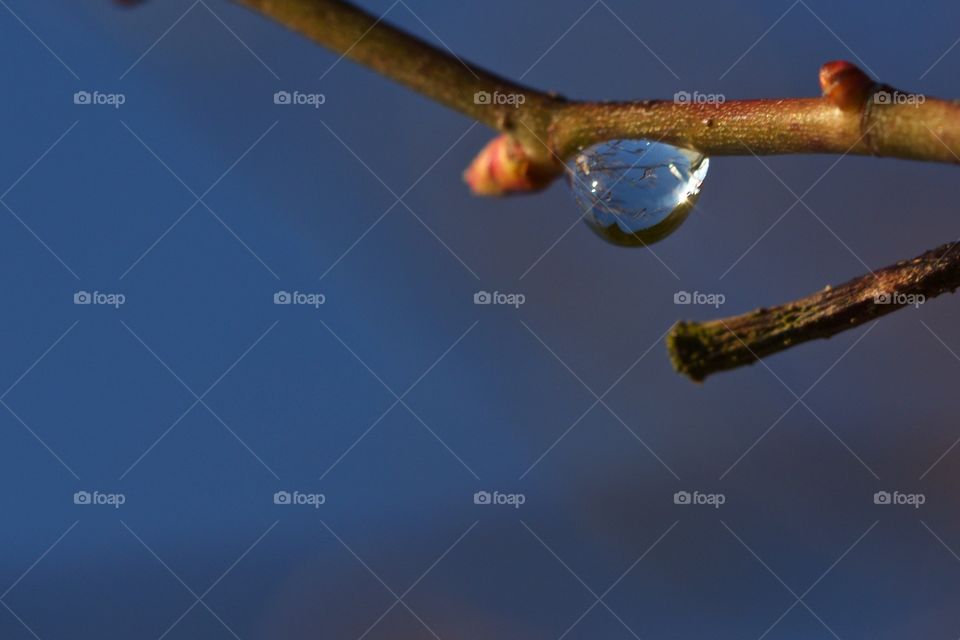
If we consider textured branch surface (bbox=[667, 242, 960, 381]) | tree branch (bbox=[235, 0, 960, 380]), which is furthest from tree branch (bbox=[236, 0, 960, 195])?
textured branch surface (bbox=[667, 242, 960, 381])

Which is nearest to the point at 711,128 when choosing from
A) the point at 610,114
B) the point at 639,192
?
the point at 610,114

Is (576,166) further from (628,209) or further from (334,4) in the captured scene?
(334,4)

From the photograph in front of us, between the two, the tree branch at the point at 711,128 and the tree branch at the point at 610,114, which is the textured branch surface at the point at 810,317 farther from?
the tree branch at the point at 610,114

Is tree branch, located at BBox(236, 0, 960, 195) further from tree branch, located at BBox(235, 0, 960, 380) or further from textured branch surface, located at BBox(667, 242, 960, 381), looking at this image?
textured branch surface, located at BBox(667, 242, 960, 381)

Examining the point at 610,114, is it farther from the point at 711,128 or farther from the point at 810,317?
the point at 810,317

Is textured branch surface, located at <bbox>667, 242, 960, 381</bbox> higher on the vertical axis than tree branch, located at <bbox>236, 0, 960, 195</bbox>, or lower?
lower

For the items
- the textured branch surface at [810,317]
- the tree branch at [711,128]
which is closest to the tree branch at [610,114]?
the tree branch at [711,128]
